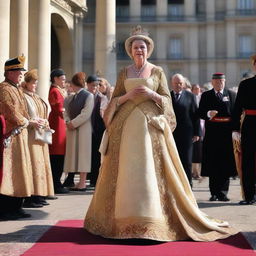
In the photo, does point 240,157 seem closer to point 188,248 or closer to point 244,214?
point 244,214

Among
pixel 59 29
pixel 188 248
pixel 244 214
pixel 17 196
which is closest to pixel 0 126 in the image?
pixel 17 196

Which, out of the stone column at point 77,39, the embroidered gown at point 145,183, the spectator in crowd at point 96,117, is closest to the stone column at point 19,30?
the spectator in crowd at point 96,117

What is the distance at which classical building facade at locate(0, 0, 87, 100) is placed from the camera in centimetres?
1425

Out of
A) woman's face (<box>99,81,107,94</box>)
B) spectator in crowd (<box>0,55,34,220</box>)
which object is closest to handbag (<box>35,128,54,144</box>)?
spectator in crowd (<box>0,55,34,220</box>)

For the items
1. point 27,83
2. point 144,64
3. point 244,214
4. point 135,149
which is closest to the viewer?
point 135,149

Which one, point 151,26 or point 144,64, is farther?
Answer: point 151,26

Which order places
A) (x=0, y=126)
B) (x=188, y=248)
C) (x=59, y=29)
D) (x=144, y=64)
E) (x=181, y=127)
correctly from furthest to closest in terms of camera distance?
(x=59, y=29)
(x=181, y=127)
(x=0, y=126)
(x=144, y=64)
(x=188, y=248)

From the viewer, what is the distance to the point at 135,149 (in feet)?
17.8

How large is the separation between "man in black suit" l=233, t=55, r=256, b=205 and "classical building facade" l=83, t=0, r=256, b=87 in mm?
42828

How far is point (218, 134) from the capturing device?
8930mm

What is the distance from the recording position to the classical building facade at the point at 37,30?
1425 centimetres

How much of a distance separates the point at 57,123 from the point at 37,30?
979 cm

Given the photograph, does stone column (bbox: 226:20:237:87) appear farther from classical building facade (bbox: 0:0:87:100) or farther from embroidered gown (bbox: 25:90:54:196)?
embroidered gown (bbox: 25:90:54:196)

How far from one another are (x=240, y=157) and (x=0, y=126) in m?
3.63
